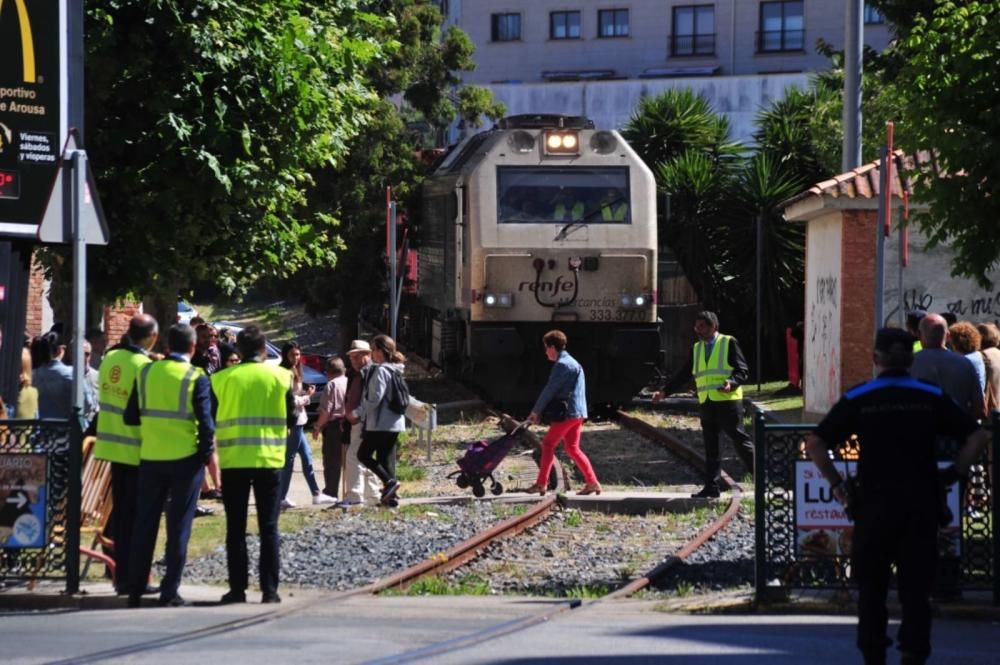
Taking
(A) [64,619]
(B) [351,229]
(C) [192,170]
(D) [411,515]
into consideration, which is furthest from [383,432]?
(B) [351,229]

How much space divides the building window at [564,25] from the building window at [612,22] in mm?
829

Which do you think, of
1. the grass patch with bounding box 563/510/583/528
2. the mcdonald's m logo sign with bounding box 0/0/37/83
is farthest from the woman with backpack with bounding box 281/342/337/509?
the mcdonald's m logo sign with bounding box 0/0/37/83

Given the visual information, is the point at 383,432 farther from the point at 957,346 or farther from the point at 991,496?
the point at 991,496

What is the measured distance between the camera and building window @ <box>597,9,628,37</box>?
195ft

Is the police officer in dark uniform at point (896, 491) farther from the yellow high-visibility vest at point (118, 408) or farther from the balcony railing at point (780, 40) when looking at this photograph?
the balcony railing at point (780, 40)

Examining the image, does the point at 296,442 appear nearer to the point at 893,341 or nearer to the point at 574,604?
the point at 574,604

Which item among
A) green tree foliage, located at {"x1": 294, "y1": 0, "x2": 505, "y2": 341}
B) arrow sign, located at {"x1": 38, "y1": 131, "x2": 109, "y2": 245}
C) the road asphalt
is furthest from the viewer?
green tree foliage, located at {"x1": 294, "y1": 0, "x2": 505, "y2": 341}

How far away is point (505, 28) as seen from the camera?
60.6 meters

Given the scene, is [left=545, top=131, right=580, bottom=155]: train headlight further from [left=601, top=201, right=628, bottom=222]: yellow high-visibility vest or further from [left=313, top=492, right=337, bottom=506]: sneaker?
[left=313, top=492, right=337, bottom=506]: sneaker

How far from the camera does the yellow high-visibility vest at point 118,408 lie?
10.8 m

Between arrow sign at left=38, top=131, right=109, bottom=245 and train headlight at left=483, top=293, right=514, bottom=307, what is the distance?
1274 centimetres

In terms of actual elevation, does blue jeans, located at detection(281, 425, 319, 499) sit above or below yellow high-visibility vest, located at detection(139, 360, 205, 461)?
below

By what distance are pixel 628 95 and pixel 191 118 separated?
111 feet

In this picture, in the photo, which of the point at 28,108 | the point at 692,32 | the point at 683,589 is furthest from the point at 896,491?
the point at 692,32
